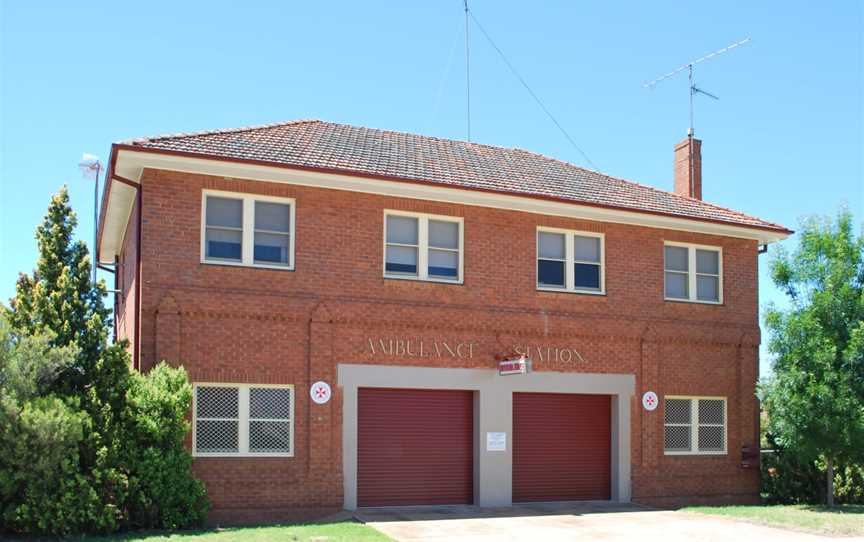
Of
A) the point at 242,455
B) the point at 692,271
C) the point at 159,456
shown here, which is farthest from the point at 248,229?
the point at 692,271

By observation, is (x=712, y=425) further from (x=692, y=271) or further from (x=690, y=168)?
(x=690, y=168)

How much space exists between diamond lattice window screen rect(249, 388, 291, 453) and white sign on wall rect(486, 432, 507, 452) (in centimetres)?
399

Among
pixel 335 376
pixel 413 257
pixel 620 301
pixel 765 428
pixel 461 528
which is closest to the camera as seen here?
pixel 461 528

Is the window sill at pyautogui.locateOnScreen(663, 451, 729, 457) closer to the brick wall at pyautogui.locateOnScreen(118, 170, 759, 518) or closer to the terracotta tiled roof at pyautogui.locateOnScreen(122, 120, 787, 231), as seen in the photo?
the brick wall at pyautogui.locateOnScreen(118, 170, 759, 518)

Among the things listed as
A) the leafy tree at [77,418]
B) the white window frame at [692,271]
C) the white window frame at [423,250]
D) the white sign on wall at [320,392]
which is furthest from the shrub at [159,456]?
the white window frame at [692,271]

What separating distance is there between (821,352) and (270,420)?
10832 millimetres

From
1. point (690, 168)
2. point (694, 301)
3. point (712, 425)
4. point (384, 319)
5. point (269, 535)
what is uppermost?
point (690, 168)

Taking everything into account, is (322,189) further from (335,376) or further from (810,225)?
(810,225)

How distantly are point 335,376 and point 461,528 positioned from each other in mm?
3554

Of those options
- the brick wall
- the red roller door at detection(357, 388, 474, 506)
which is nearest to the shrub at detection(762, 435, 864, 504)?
the brick wall

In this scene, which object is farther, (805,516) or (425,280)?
(425,280)

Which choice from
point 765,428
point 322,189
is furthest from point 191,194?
point 765,428

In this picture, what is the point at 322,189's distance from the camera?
1795 cm

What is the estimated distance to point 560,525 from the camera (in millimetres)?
16922
